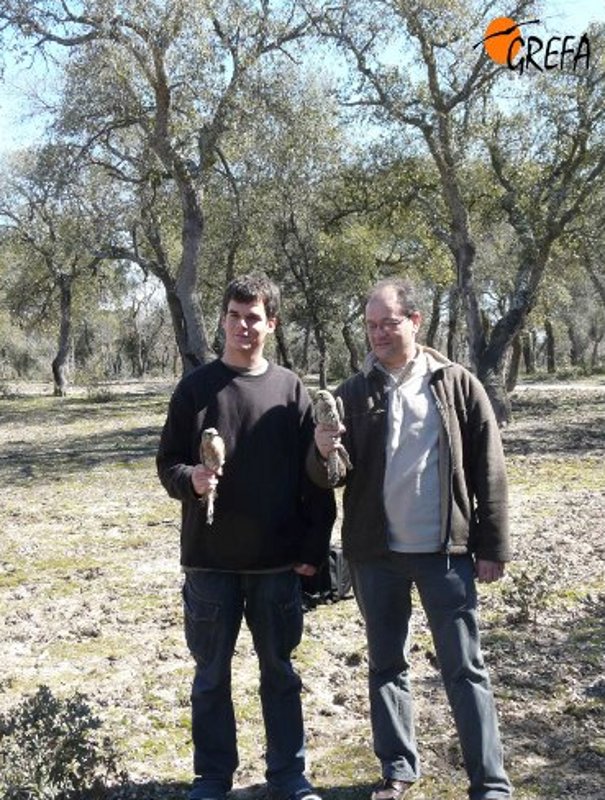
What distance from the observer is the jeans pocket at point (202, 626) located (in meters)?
3.27

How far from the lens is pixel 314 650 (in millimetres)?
5062

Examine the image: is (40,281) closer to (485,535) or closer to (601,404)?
(601,404)

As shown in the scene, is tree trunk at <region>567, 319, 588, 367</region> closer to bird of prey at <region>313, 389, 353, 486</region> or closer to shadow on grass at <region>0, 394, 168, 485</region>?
shadow on grass at <region>0, 394, 168, 485</region>

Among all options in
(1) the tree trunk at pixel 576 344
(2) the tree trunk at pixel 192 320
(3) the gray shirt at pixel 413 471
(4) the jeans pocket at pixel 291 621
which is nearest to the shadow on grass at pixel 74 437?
(2) the tree trunk at pixel 192 320

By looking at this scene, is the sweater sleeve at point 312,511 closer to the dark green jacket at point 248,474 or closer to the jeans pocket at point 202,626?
the dark green jacket at point 248,474

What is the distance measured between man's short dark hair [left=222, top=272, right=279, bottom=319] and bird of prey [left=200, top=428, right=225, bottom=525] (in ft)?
1.70

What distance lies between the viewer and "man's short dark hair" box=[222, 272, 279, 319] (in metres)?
3.26

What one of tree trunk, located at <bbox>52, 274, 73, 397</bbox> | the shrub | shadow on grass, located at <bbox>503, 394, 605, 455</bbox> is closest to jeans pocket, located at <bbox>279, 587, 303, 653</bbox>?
the shrub

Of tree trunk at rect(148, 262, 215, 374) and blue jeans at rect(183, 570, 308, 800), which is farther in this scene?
tree trunk at rect(148, 262, 215, 374)

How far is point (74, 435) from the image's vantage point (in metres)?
17.7

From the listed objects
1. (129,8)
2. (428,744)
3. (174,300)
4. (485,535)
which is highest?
(129,8)

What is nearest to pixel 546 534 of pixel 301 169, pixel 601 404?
pixel 601 404

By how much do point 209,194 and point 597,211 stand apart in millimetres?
9744

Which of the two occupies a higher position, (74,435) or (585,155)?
(585,155)
